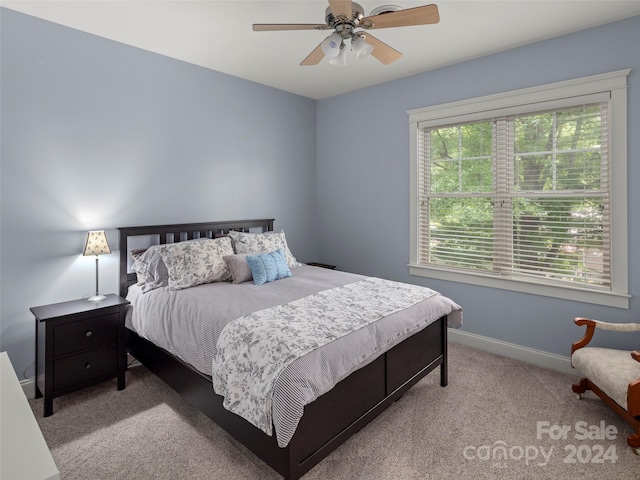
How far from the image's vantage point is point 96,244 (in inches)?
109

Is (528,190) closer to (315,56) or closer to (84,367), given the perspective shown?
(315,56)

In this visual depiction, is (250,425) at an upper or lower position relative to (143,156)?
lower

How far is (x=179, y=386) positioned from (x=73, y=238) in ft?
4.89

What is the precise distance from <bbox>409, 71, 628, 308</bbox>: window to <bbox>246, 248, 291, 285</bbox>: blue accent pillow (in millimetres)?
1558

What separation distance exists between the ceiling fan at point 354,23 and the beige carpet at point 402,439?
2.45m

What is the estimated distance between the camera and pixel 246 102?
4031mm

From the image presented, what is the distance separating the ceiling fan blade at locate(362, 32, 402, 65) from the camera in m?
2.36

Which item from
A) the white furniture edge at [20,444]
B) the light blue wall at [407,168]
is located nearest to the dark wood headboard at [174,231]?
the light blue wall at [407,168]

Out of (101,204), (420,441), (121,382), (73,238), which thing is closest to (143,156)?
(101,204)

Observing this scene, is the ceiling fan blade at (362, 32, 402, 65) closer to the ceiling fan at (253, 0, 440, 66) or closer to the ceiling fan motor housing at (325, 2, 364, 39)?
the ceiling fan at (253, 0, 440, 66)

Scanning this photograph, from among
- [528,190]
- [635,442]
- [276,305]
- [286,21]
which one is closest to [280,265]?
[276,305]

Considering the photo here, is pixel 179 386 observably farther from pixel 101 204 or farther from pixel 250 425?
pixel 101 204

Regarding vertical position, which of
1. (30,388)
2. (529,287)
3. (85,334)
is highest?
(529,287)

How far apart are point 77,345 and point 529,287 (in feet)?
12.1
